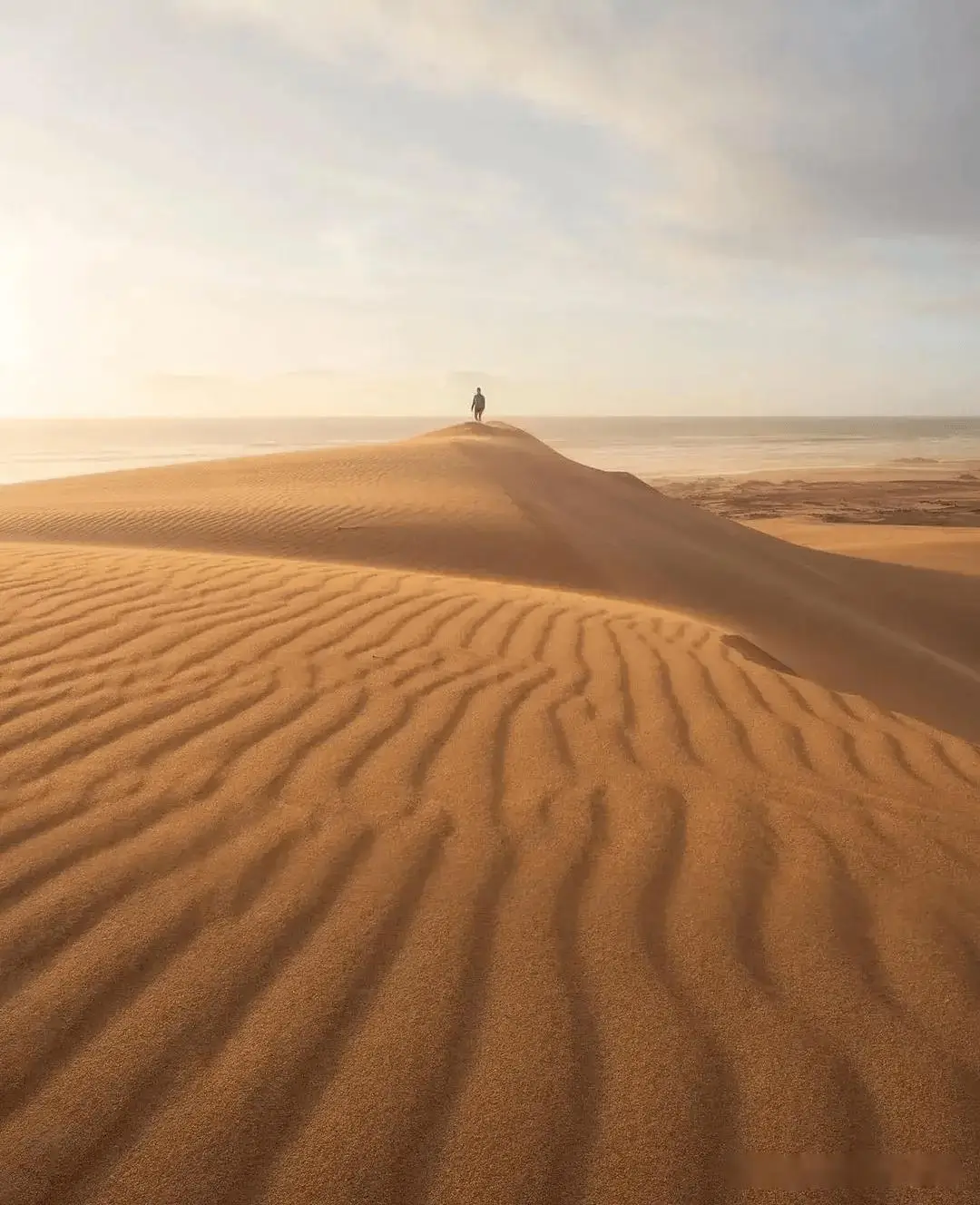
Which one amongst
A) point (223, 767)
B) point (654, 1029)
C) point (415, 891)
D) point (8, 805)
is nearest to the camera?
point (654, 1029)

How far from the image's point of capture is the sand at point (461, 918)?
4.90ft

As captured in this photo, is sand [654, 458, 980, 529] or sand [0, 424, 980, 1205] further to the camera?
sand [654, 458, 980, 529]

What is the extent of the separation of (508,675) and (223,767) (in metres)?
1.54

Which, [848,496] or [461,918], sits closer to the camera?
[461,918]

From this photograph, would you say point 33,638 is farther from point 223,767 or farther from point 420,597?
point 420,597

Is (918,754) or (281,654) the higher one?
(281,654)

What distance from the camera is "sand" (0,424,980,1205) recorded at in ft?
4.90

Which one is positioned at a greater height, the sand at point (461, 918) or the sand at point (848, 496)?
the sand at point (461, 918)

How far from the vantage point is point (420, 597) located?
5.39m

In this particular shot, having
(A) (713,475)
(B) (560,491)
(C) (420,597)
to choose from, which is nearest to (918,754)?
(C) (420,597)

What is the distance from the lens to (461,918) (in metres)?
2.09

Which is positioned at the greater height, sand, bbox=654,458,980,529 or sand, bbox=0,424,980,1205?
sand, bbox=0,424,980,1205

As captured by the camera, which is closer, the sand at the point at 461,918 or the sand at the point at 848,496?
the sand at the point at 461,918

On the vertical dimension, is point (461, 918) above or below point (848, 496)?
above
